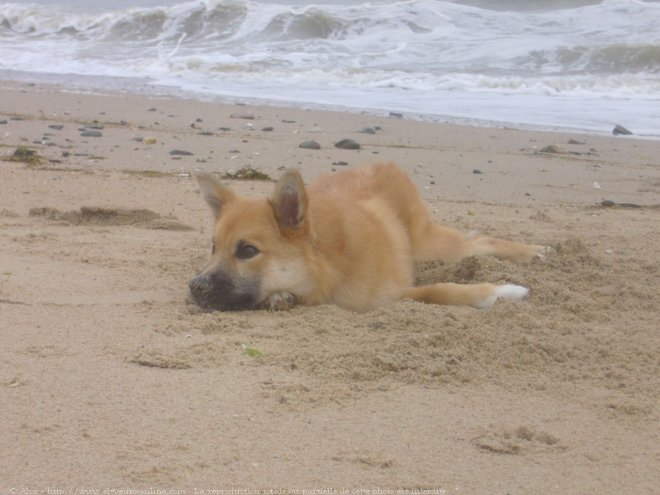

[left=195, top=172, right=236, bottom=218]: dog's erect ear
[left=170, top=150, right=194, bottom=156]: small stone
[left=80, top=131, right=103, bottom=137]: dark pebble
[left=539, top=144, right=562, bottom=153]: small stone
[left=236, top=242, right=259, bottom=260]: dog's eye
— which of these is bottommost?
[left=170, top=150, right=194, bottom=156]: small stone

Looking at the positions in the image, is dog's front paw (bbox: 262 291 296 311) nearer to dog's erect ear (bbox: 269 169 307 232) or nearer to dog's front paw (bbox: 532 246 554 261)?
dog's erect ear (bbox: 269 169 307 232)

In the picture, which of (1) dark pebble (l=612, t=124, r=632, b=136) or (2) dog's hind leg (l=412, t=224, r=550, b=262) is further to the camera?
(1) dark pebble (l=612, t=124, r=632, b=136)

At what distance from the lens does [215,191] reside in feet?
15.4

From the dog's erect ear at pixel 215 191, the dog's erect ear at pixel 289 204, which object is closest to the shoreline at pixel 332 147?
the dog's erect ear at pixel 215 191

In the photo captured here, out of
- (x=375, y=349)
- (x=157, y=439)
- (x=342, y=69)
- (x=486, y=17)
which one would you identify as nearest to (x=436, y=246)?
(x=375, y=349)

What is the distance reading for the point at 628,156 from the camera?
990 centimetres

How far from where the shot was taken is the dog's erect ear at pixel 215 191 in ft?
15.4

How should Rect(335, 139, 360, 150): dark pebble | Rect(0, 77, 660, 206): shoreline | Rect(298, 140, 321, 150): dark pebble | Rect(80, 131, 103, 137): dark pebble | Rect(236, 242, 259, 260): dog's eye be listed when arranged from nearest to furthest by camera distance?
Rect(236, 242, 259, 260): dog's eye < Rect(0, 77, 660, 206): shoreline < Rect(298, 140, 321, 150): dark pebble < Rect(335, 139, 360, 150): dark pebble < Rect(80, 131, 103, 137): dark pebble

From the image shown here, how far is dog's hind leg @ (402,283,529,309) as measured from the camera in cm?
450

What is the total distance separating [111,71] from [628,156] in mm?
Result: 11070

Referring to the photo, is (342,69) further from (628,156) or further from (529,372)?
(529,372)

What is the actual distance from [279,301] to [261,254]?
0.78 ft

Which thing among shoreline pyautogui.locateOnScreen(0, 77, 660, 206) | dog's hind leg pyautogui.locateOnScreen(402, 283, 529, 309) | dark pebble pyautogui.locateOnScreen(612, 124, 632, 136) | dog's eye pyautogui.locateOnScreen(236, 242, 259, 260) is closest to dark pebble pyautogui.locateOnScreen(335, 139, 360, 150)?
shoreline pyautogui.locateOnScreen(0, 77, 660, 206)

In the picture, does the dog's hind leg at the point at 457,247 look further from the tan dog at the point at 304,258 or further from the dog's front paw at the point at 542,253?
the tan dog at the point at 304,258
